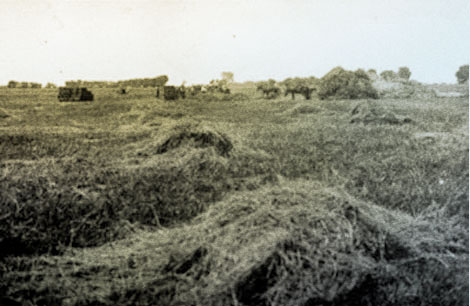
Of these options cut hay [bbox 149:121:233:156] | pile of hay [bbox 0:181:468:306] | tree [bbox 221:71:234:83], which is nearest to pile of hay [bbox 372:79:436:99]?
pile of hay [bbox 0:181:468:306]

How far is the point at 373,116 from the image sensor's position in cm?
364

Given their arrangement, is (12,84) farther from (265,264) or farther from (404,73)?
(404,73)

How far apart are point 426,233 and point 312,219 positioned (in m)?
1.05

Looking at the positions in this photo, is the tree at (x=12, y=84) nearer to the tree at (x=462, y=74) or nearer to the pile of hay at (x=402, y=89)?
the pile of hay at (x=402, y=89)

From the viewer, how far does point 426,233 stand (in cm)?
307

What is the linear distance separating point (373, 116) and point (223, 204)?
5.95 feet

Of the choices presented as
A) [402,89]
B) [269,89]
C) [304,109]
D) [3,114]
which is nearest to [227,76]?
[269,89]

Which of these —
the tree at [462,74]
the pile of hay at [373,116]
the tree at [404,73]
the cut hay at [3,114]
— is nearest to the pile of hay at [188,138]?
the cut hay at [3,114]

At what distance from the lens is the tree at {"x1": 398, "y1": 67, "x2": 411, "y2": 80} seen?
12.1 ft

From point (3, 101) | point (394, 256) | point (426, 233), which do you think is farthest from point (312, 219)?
point (3, 101)

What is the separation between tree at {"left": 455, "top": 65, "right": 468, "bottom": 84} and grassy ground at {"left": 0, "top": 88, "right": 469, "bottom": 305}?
49 centimetres

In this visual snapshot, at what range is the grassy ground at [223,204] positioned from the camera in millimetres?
2707

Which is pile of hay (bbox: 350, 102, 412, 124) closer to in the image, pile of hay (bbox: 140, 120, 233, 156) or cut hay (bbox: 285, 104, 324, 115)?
cut hay (bbox: 285, 104, 324, 115)

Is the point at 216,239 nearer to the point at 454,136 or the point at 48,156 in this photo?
the point at 48,156
